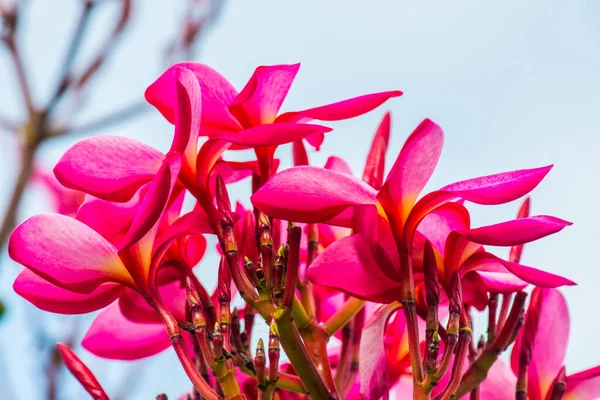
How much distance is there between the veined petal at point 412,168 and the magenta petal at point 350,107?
0.06 metres

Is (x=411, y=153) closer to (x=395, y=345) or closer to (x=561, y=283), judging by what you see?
(x=561, y=283)

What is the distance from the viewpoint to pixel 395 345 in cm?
82

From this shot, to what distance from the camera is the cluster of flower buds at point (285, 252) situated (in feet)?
1.98

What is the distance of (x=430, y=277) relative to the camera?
640 mm

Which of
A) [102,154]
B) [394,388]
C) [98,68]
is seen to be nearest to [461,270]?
[394,388]

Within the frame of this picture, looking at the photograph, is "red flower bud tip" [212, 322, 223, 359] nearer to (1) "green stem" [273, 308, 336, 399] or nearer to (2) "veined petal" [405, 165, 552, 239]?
(1) "green stem" [273, 308, 336, 399]

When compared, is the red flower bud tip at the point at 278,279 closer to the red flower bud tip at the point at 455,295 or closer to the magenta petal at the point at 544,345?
the red flower bud tip at the point at 455,295

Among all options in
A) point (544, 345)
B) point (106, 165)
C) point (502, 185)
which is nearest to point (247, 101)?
point (106, 165)

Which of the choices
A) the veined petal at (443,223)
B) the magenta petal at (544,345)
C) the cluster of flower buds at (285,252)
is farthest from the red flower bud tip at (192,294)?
the magenta petal at (544,345)

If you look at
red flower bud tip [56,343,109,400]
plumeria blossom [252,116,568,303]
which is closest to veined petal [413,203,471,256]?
plumeria blossom [252,116,568,303]

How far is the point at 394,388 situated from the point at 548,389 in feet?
0.51

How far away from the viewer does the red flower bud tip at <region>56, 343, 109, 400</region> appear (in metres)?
0.70

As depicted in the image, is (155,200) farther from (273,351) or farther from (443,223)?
(443,223)

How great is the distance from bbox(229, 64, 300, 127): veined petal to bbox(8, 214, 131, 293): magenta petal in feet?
0.56
